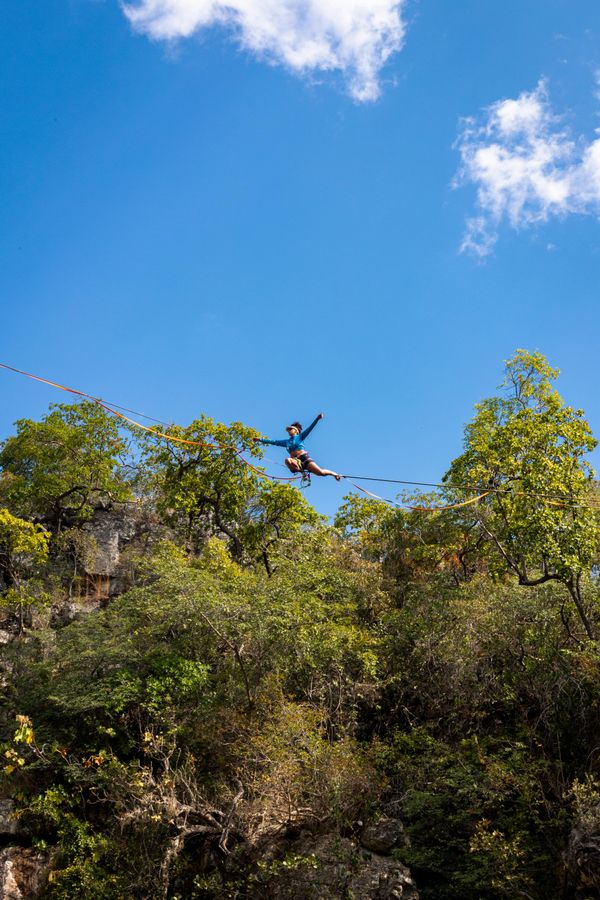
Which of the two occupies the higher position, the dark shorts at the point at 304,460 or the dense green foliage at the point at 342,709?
the dark shorts at the point at 304,460

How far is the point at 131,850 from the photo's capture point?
1115 centimetres

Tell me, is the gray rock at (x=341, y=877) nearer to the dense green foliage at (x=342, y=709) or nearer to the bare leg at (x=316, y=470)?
the dense green foliage at (x=342, y=709)

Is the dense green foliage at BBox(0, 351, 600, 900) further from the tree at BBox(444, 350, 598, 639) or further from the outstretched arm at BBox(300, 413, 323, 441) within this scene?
the outstretched arm at BBox(300, 413, 323, 441)

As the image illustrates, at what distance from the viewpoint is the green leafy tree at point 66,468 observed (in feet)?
70.3

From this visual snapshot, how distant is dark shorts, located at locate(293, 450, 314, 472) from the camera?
37.4 feet

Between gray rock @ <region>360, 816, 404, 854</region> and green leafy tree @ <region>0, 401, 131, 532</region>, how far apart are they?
46.2 feet

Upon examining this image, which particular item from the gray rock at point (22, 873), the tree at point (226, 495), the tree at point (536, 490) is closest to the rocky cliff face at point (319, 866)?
the gray rock at point (22, 873)

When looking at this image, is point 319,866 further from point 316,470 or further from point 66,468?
point 66,468

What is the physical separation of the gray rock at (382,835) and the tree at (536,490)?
4.79 meters

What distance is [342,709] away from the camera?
42.6 feet

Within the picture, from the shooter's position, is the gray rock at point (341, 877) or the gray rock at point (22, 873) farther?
the gray rock at point (22, 873)

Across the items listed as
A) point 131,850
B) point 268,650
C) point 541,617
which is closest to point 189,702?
point 268,650

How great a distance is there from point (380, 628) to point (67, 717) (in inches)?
260

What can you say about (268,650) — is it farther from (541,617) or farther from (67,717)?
(541,617)
